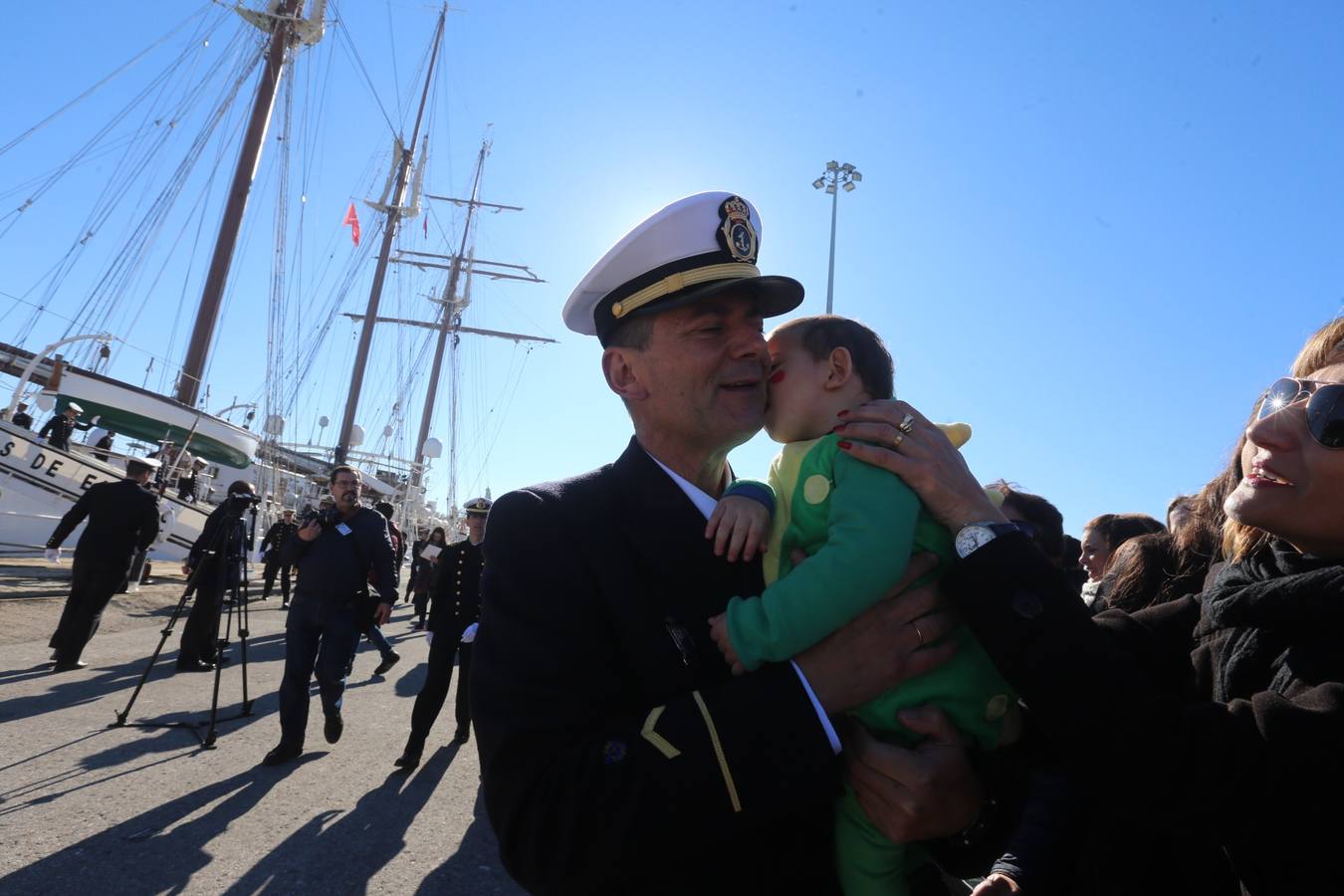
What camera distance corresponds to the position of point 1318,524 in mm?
1380

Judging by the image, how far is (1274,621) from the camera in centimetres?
137

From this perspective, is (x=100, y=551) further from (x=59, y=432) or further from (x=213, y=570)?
(x=59, y=432)

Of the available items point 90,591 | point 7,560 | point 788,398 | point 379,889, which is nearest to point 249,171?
point 7,560

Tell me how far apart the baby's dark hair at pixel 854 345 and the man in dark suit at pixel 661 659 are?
127 millimetres

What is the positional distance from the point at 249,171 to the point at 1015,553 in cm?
2630

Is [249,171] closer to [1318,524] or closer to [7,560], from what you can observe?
[7,560]

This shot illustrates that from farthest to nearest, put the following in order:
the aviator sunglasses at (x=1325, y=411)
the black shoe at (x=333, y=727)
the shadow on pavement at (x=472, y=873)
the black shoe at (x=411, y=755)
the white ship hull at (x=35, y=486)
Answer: the white ship hull at (x=35, y=486), the black shoe at (x=333, y=727), the black shoe at (x=411, y=755), the shadow on pavement at (x=472, y=873), the aviator sunglasses at (x=1325, y=411)

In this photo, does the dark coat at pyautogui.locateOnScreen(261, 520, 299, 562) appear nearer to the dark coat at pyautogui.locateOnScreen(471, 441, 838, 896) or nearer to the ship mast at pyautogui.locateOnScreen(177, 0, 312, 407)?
the ship mast at pyautogui.locateOnScreen(177, 0, 312, 407)

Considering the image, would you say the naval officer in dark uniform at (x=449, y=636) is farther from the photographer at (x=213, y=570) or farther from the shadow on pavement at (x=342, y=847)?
the photographer at (x=213, y=570)

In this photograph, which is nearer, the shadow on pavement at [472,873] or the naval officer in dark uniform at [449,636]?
the shadow on pavement at [472,873]

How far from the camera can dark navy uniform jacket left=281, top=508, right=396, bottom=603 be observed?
673 cm

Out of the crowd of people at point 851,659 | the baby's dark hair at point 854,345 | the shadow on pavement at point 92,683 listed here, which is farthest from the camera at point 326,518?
the baby's dark hair at point 854,345

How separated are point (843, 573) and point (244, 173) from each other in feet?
85.6

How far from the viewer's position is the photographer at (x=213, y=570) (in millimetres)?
7535
